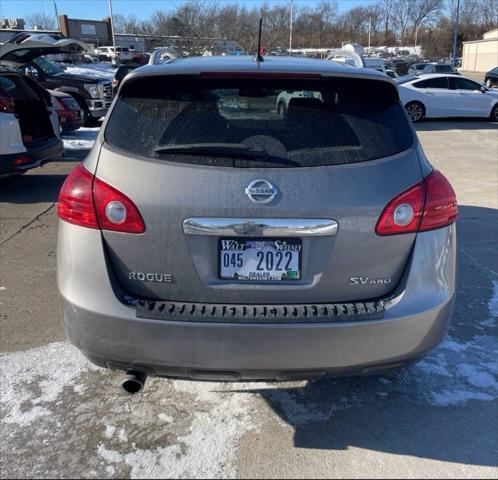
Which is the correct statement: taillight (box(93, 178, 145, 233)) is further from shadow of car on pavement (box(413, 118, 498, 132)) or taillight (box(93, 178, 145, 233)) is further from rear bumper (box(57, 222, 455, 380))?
shadow of car on pavement (box(413, 118, 498, 132))

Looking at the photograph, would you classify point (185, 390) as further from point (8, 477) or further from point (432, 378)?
point (432, 378)

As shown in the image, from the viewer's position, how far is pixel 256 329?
2.22 metres

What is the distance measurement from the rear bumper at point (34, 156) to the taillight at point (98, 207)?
5057 millimetres

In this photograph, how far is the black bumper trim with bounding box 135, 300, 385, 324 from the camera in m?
2.24

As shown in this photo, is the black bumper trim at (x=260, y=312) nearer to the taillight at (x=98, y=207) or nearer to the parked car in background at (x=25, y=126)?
the taillight at (x=98, y=207)

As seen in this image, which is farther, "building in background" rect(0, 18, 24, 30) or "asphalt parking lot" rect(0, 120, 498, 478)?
"building in background" rect(0, 18, 24, 30)

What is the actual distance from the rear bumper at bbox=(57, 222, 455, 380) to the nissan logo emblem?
520mm

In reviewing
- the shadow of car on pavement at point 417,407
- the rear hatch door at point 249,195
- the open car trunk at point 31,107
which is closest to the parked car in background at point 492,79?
the open car trunk at point 31,107

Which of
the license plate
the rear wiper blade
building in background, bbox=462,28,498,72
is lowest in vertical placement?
building in background, bbox=462,28,498,72

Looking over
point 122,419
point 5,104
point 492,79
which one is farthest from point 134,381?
point 492,79

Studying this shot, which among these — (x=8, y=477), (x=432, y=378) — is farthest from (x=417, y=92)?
(x=8, y=477)

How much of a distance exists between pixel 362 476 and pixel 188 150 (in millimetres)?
1645

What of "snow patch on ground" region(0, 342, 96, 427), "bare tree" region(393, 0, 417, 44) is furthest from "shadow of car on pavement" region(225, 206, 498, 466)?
"bare tree" region(393, 0, 417, 44)

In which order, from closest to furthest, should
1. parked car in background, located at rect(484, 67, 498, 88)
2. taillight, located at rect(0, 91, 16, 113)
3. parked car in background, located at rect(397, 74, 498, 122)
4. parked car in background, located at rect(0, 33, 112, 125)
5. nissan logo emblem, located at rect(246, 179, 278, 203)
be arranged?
nissan logo emblem, located at rect(246, 179, 278, 203), taillight, located at rect(0, 91, 16, 113), parked car in background, located at rect(0, 33, 112, 125), parked car in background, located at rect(397, 74, 498, 122), parked car in background, located at rect(484, 67, 498, 88)
